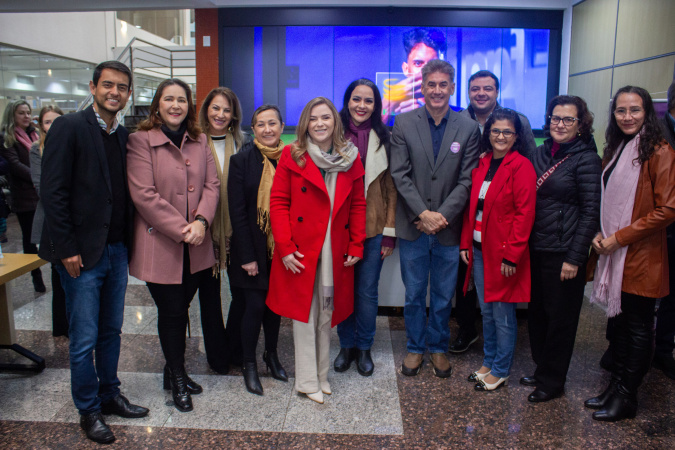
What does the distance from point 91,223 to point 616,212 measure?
2.63 metres

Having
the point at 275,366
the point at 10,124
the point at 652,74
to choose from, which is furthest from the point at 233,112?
the point at 652,74

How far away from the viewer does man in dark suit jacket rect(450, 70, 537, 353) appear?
3223 millimetres

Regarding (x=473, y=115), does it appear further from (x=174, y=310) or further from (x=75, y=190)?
(x=75, y=190)

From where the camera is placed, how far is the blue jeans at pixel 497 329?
9.05 ft

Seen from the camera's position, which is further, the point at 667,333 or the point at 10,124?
the point at 10,124

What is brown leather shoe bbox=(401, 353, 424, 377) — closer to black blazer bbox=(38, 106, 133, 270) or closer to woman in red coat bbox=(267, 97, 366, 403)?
woman in red coat bbox=(267, 97, 366, 403)

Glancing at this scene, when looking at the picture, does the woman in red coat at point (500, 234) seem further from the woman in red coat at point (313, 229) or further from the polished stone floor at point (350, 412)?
the woman in red coat at point (313, 229)

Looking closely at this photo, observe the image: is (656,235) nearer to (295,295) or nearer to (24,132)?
(295,295)

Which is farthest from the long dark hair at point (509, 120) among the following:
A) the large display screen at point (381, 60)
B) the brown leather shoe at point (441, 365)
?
the large display screen at point (381, 60)

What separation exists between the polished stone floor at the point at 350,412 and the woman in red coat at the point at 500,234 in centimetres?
28

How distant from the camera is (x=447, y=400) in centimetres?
274

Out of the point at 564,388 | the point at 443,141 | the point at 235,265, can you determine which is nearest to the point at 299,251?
the point at 235,265

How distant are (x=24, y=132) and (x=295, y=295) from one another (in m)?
3.96

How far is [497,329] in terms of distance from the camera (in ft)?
9.20
